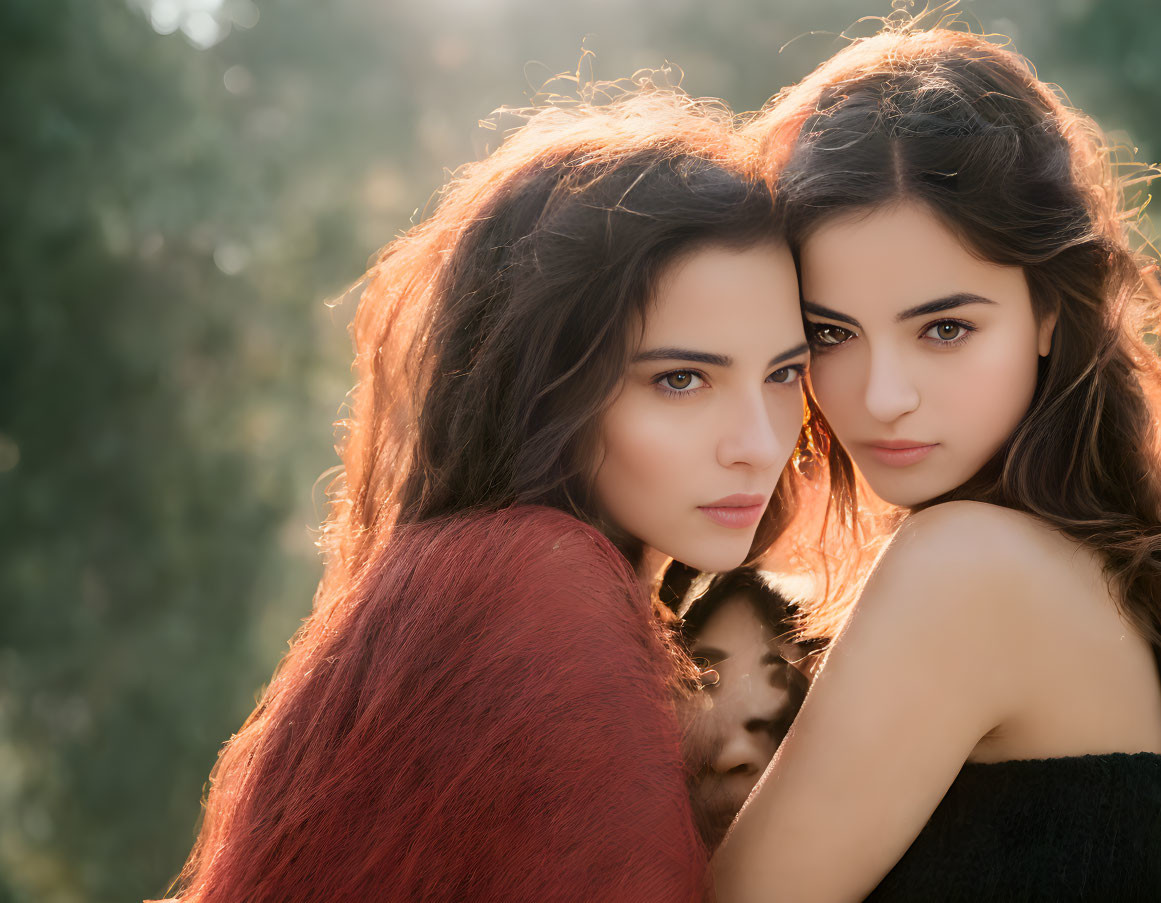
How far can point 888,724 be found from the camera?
1728mm

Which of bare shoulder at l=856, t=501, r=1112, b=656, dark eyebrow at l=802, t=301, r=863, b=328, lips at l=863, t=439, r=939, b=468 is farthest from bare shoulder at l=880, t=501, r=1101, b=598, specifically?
dark eyebrow at l=802, t=301, r=863, b=328

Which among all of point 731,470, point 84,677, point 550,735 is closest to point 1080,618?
point 731,470

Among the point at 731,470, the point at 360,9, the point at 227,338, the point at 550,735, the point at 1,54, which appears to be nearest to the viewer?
the point at 550,735

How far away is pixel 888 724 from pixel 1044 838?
1.14 ft

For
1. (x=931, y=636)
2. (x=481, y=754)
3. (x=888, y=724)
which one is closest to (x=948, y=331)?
(x=931, y=636)

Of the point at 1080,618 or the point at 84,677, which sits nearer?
the point at 1080,618

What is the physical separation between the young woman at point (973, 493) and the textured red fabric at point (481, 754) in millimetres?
310

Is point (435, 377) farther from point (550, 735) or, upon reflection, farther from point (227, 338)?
point (227, 338)

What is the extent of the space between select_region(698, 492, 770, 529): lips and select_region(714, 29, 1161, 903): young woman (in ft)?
0.83

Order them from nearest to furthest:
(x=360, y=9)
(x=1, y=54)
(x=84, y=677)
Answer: (x=1, y=54) → (x=84, y=677) → (x=360, y=9)

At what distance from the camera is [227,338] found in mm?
6570

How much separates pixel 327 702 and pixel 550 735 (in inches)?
15.6

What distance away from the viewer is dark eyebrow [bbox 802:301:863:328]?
6.52 feet

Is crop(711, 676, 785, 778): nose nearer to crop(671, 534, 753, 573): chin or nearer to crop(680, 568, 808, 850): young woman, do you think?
crop(680, 568, 808, 850): young woman
